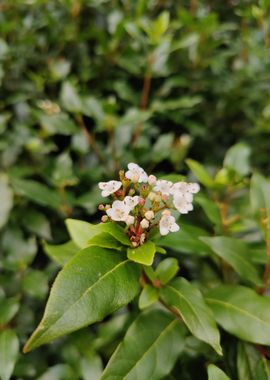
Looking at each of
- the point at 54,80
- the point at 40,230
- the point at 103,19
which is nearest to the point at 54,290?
the point at 40,230

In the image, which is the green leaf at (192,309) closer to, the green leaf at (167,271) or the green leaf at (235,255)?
the green leaf at (167,271)

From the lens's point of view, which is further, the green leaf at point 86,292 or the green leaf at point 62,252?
the green leaf at point 62,252

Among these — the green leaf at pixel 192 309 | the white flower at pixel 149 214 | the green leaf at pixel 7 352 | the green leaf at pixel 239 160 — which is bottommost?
the green leaf at pixel 7 352

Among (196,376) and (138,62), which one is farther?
(138,62)

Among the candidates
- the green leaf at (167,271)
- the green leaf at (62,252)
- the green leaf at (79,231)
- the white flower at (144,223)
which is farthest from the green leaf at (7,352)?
the white flower at (144,223)

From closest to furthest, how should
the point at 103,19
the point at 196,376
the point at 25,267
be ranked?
the point at 196,376 < the point at 25,267 < the point at 103,19

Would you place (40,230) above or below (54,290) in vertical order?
below

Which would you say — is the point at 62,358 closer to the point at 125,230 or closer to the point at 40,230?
the point at 40,230

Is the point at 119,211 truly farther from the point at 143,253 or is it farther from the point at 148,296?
the point at 148,296
